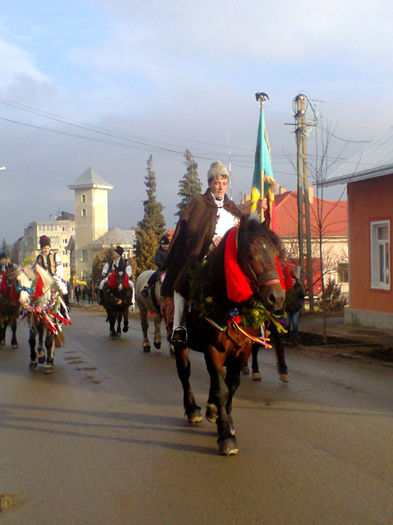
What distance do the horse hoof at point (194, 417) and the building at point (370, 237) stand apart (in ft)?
35.4

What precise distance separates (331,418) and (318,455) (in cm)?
141

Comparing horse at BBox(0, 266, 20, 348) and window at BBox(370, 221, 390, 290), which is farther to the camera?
window at BBox(370, 221, 390, 290)

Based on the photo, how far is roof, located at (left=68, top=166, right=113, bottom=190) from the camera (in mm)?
105188

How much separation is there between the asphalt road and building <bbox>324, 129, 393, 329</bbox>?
7.28 metres

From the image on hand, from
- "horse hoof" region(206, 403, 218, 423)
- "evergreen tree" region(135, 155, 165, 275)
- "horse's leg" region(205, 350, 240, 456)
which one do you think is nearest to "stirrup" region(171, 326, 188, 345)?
"horse's leg" region(205, 350, 240, 456)

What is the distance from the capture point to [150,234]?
5444cm

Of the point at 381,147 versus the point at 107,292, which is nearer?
the point at 107,292

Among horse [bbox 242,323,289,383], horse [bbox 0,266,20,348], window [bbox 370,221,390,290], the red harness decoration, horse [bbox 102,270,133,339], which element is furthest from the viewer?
window [bbox 370,221,390,290]

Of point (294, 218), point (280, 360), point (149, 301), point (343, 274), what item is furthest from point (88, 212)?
point (280, 360)

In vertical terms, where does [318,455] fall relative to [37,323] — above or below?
below

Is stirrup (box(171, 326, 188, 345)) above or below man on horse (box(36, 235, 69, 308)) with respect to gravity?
below

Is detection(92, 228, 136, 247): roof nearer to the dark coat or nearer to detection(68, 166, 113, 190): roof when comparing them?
detection(68, 166, 113, 190): roof

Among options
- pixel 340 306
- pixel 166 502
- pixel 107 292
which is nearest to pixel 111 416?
pixel 166 502

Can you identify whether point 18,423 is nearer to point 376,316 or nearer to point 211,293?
point 211,293
